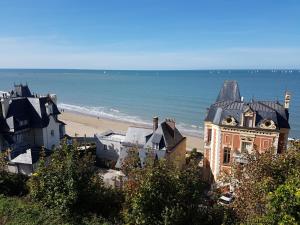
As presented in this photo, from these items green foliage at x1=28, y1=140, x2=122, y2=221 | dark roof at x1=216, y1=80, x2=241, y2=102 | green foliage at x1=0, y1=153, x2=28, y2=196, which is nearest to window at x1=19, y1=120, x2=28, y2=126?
green foliage at x1=0, y1=153, x2=28, y2=196

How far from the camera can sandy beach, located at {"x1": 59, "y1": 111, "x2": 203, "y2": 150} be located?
56.7 metres

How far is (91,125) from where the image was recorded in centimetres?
6912

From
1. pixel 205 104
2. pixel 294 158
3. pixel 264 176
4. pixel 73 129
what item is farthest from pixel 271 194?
pixel 205 104

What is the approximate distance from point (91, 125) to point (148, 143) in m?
39.1

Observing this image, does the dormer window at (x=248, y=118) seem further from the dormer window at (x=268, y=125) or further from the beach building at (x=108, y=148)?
the beach building at (x=108, y=148)

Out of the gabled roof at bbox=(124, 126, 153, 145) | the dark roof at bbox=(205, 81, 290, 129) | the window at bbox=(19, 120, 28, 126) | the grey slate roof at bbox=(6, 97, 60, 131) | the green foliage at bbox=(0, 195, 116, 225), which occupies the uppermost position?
the dark roof at bbox=(205, 81, 290, 129)

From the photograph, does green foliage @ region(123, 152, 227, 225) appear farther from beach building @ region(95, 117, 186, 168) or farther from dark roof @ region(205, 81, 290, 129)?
dark roof @ region(205, 81, 290, 129)

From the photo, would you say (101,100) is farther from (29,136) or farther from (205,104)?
(29,136)

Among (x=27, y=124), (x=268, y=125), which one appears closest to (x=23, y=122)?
(x=27, y=124)

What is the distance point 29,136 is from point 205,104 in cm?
6419

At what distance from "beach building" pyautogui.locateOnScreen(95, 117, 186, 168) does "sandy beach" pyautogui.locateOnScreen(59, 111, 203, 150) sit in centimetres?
1680

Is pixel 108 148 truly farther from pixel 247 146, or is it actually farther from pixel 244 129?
pixel 244 129

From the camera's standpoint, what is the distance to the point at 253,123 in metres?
26.6

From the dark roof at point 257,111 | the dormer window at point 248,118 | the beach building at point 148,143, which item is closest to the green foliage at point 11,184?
the beach building at point 148,143
